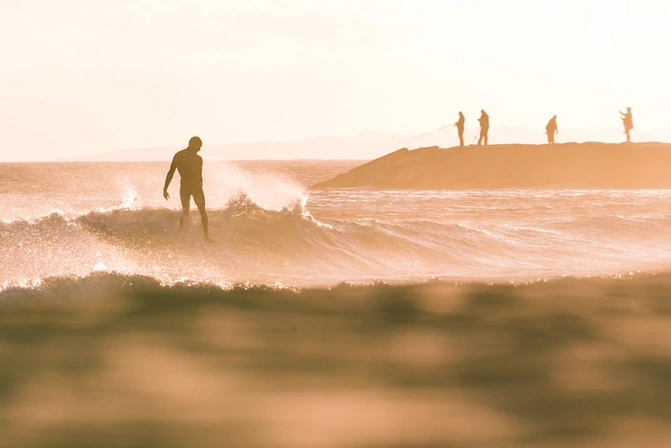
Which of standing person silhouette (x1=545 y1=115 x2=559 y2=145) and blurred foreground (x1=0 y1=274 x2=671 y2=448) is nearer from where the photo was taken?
blurred foreground (x1=0 y1=274 x2=671 y2=448)

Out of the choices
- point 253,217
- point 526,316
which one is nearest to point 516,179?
point 253,217

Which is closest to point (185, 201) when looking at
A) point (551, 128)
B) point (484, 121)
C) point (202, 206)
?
point (202, 206)

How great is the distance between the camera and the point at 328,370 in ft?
21.0

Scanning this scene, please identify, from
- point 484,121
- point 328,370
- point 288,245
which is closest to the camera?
point 328,370

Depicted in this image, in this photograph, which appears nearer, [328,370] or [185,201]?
[328,370]

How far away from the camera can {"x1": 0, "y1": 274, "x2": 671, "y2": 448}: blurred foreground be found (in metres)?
5.10

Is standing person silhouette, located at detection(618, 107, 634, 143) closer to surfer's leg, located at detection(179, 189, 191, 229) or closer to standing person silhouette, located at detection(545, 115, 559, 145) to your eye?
standing person silhouette, located at detection(545, 115, 559, 145)

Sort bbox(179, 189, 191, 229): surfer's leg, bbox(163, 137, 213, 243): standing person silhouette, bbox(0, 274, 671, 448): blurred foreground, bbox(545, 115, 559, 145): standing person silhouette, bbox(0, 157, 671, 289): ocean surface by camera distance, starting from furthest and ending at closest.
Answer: bbox(545, 115, 559, 145): standing person silhouette, bbox(179, 189, 191, 229): surfer's leg, bbox(163, 137, 213, 243): standing person silhouette, bbox(0, 157, 671, 289): ocean surface, bbox(0, 274, 671, 448): blurred foreground

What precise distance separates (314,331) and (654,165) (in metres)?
40.2

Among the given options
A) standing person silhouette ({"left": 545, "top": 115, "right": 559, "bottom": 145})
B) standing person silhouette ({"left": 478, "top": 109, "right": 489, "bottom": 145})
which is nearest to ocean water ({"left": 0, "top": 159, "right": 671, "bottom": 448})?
standing person silhouette ({"left": 478, "top": 109, "right": 489, "bottom": 145})

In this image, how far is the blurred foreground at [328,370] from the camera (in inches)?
201

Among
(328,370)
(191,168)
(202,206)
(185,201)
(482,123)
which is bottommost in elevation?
(328,370)

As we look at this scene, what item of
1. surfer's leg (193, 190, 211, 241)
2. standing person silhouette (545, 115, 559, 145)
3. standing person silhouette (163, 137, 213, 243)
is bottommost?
surfer's leg (193, 190, 211, 241)

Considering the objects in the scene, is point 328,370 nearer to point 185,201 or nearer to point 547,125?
point 185,201
